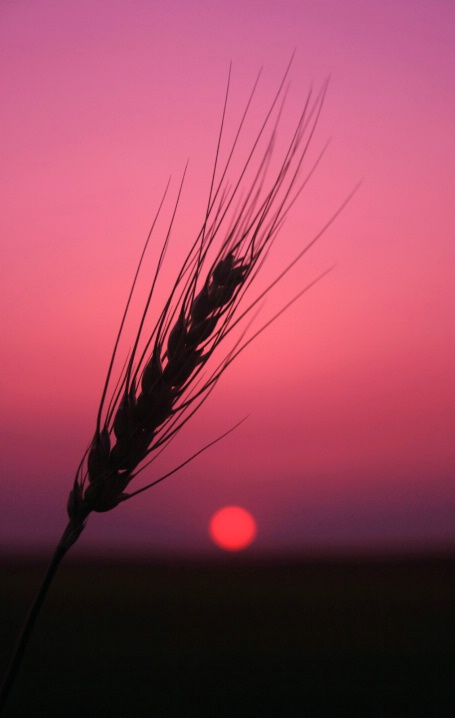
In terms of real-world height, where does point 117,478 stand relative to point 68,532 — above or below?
above

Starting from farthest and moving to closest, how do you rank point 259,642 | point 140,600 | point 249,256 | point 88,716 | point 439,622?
point 140,600 → point 439,622 → point 259,642 → point 88,716 → point 249,256

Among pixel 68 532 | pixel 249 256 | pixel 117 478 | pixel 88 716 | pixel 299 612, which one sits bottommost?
pixel 88 716

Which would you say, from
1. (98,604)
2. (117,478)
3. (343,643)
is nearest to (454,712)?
(343,643)

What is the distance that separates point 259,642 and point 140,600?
17.0ft

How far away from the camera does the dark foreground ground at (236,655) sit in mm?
7910

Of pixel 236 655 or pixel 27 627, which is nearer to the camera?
pixel 27 627

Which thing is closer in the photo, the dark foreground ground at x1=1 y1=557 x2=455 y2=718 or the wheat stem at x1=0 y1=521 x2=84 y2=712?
the wheat stem at x1=0 y1=521 x2=84 y2=712

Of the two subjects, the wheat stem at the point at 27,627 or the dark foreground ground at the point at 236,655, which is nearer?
the wheat stem at the point at 27,627

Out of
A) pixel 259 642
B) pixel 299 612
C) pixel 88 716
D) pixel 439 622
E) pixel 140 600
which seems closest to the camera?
pixel 88 716

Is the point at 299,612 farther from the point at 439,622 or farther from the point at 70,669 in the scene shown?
the point at 70,669

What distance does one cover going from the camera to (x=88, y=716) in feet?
24.1

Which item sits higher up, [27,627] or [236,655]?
[236,655]

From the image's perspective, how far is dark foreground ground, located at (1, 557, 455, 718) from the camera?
7910mm

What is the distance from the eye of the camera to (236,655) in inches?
395
